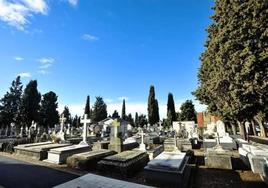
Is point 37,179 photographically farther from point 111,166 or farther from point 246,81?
point 246,81

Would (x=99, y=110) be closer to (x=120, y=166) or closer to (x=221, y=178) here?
(x=120, y=166)

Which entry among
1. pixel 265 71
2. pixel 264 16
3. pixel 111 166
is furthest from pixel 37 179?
pixel 264 16

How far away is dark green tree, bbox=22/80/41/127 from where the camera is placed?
34.2 m

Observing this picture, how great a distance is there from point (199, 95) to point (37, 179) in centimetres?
1342

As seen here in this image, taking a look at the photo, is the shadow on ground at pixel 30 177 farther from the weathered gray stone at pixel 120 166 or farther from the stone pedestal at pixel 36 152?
the stone pedestal at pixel 36 152

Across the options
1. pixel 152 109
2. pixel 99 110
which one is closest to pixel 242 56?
pixel 152 109

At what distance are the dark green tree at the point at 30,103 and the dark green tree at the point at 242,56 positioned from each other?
35346mm

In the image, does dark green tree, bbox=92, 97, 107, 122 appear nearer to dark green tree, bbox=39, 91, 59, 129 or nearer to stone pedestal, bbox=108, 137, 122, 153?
dark green tree, bbox=39, 91, 59, 129

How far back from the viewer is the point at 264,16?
8.92 meters

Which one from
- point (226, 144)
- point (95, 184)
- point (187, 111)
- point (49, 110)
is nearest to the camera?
point (95, 184)

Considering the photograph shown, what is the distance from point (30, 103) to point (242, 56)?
37633mm

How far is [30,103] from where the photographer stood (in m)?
34.9

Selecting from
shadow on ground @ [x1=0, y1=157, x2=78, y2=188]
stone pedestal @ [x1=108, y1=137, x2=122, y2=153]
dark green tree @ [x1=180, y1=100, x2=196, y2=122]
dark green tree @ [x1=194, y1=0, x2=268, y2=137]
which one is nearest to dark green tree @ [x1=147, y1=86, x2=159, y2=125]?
dark green tree @ [x1=180, y1=100, x2=196, y2=122]

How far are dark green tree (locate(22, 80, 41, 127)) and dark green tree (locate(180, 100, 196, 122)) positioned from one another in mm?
36597
